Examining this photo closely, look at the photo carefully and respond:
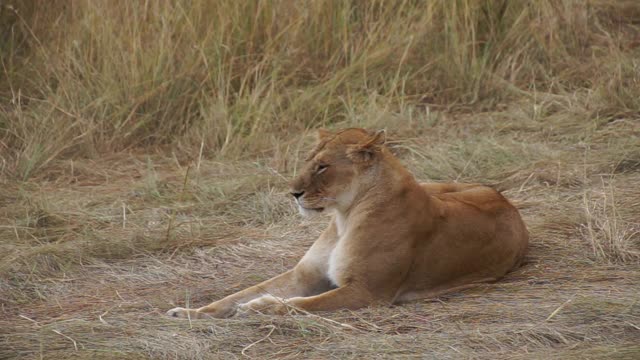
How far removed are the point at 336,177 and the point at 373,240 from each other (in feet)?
0.90

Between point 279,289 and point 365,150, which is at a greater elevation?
point 365,150

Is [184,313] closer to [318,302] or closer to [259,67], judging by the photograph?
[318,302]

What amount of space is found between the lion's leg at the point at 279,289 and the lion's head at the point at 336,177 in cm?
25

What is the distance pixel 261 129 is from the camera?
6930mm

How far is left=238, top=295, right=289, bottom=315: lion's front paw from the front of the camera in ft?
14.4

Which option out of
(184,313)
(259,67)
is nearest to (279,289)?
(184,313)

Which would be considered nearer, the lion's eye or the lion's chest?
the lion's chest

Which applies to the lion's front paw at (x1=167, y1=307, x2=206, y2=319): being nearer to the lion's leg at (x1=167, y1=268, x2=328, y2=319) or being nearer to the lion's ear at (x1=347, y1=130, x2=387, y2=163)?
the lion's leg at (x1=167, y1=268, x2=328, y2=319)

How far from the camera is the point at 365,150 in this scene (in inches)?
183

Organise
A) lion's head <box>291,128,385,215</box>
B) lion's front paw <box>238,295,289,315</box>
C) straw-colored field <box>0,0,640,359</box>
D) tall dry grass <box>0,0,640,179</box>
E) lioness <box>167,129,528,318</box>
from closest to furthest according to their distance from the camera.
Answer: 1. straw-colored field <box>0,0,640,359</box>
2. lion's front paw <box>238,295,289,315</box>
3. lioness <box>167,129,528,318</box>
4. lion's head <box>291,128,385,215</box>
5. tall dry grass <box>0,0,640,179</box>

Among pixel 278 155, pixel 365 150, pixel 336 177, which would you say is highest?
pixel 365 150

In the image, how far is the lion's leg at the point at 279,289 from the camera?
181 inches

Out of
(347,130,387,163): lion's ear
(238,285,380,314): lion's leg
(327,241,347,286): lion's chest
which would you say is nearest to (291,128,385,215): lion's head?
(347,130,387,163): lion's ear

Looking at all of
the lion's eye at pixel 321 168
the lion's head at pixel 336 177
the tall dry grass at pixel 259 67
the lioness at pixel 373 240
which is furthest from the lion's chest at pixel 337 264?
the tall dry grass at pixel 259 67
